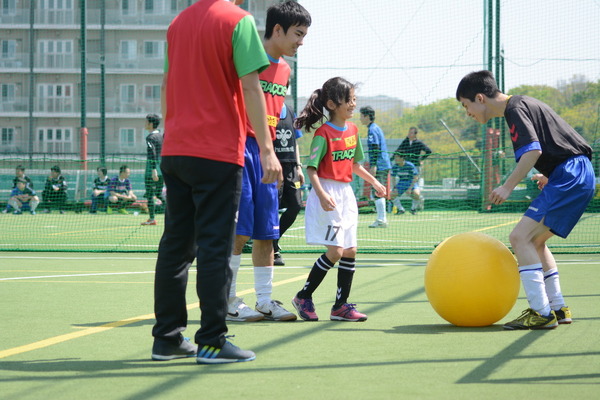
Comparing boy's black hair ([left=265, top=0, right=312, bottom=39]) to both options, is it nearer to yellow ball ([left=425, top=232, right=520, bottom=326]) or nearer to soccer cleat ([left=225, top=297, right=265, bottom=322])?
yellow ball ([left=425, top=232, right=520, bottom=326])

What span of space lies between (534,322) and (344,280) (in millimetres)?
1295

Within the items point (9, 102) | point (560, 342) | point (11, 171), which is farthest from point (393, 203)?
point (9, 102)

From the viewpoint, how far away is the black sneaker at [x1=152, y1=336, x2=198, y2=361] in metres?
4.19

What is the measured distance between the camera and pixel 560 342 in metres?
4.62

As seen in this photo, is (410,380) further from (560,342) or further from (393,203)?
(393,203)

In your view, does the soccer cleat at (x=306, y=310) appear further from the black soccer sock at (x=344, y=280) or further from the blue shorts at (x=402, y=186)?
the blue shorts at (x=402, y=186)

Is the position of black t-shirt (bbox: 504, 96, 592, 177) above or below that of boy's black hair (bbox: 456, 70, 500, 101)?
below

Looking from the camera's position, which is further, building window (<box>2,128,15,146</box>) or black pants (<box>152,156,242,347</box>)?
building window (<box>2,128,15,146</box>)

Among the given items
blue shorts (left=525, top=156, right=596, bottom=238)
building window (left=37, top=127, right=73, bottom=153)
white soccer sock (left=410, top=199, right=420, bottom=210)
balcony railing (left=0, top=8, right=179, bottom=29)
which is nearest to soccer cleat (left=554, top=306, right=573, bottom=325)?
blue shorts (left=525, top=156, right=596, bottom=238)

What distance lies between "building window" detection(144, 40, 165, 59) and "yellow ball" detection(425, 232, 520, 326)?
54559 mm

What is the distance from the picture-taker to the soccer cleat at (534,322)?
5.11 meters

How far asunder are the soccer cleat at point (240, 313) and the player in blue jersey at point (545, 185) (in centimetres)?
163

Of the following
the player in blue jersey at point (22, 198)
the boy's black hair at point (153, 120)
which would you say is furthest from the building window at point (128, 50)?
the boy's black hair at point (153, 120)

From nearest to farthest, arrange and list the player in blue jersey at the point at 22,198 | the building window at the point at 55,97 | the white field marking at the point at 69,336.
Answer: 1. the white field marking at the point at 69,336
2. the player in blue jersey at the point at 22,198
3. the building window at the point at 55,97
